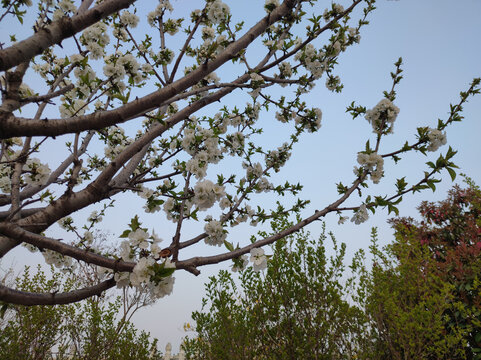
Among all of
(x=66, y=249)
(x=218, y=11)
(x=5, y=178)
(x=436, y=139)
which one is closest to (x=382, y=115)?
(x=436, y=139)

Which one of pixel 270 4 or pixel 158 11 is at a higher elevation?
pixel 158 11

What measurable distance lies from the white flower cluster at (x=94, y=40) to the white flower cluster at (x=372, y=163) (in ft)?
9.53

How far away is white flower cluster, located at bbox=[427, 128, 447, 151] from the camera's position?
7.69 ft

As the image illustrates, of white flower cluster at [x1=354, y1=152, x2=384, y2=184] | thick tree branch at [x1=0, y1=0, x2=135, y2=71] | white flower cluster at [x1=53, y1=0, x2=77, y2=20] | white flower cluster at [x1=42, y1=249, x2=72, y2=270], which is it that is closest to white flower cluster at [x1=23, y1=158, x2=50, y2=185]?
white flower cluster at [x1=42, y1=249, x2=72, y2=270]

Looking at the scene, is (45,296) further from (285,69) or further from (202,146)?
(285,69)

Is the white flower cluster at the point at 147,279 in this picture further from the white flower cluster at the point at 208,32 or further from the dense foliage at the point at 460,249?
the dense foliage at the point at 460,249

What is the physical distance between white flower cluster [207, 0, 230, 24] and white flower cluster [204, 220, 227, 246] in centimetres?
229

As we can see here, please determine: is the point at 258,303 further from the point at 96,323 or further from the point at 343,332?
the point at 96,323

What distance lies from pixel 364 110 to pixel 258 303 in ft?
12.7

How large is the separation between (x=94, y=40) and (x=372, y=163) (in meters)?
3.17

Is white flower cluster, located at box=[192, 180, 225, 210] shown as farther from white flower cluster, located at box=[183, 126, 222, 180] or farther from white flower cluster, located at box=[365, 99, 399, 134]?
white flower cluster, located at box=[365, 99, 399, 134]

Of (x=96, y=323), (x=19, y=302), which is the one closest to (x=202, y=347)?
(x=96, y=323)

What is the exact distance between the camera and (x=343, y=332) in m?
4.90

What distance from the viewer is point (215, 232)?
7.58 feet
